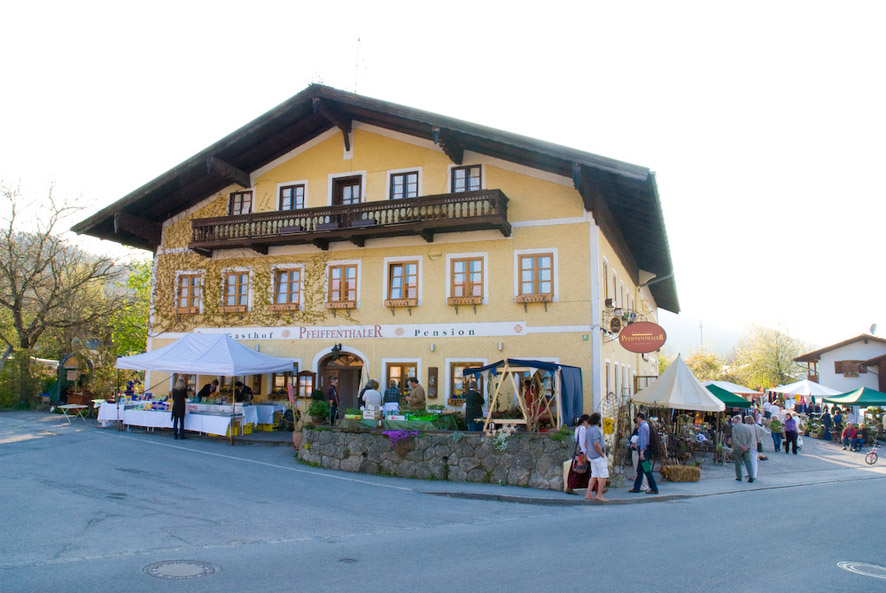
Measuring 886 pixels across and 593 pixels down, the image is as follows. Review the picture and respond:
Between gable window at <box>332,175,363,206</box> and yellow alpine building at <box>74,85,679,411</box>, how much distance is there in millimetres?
48

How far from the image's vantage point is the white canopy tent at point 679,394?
17.2 metres

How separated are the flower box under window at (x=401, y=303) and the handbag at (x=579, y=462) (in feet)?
26.0

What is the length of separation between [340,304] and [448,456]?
7.54 metres

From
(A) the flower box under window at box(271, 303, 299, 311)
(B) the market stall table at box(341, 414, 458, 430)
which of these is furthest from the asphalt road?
(A) the flower box under window at box(271, 303, 299, 311)

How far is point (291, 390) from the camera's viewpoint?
19953mm

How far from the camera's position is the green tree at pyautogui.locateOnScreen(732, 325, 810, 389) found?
58031mm

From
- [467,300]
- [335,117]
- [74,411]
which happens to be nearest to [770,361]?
[467,300]

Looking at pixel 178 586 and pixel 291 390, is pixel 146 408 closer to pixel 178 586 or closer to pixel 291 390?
pixel 291 390

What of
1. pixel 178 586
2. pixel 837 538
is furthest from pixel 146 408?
pixel 837 538

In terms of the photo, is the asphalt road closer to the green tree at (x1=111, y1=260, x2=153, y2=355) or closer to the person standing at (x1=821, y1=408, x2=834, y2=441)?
the person standing at (x1=821, y1=408, x2=834, y2=441)

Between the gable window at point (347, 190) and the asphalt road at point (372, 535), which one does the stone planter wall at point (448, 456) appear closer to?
the asphalt road at point (372, 535)

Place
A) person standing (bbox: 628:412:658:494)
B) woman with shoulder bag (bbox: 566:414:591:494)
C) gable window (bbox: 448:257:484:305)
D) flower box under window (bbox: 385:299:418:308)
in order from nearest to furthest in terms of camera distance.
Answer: woman with shoulder bag (bbox: 566:414:591:494), person standing (bbox: 628:412:658:494), gable window (bbox: 448:257:484:305), flower box under window (bbox: 385:299:418:308)

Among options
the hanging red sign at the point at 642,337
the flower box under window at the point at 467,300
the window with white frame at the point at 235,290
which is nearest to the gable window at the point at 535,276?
the flower box under window at the point at 467,300

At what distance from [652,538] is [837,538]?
2.65m
